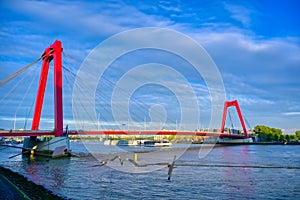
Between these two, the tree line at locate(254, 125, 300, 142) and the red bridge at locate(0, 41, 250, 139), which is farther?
the tree line at locate(254, 125, 300, 142)

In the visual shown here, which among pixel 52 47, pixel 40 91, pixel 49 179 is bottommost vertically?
pixel 49 179

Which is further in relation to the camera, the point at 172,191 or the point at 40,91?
the point at 40,91

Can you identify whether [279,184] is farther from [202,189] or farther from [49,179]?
[49,179]

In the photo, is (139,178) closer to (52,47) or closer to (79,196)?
(79,196)

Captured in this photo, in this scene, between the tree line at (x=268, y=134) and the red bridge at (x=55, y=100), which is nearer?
the red bridge at (x=55, y=100)

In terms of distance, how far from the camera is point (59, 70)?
122 ft

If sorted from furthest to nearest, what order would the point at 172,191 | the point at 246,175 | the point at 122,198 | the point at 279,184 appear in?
the point at 246,175, the point at 279,184, the point at 172,191, the point at 122,198

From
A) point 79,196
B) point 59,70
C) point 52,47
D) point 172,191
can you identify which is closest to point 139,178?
point 172,191

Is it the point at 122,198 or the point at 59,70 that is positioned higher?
the point at 59,70

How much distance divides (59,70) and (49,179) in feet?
65.4

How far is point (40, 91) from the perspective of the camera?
1506 inches

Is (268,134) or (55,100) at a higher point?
(55,100)

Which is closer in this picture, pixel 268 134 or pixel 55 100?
pixel 55 100

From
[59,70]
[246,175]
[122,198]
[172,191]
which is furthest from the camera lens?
[59,70]
